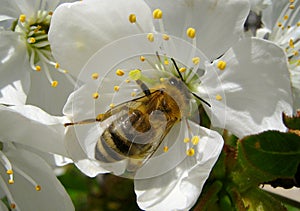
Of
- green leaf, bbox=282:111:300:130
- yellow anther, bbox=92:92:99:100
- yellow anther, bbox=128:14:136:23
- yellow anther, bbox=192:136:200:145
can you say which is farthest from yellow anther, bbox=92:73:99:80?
A: green leaf, bbox=282:111:300:130

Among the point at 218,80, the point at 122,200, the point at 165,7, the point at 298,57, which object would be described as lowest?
the point at 122,200

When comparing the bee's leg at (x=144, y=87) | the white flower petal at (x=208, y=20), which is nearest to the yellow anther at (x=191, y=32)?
the white flower petal at (x=208, y=20)

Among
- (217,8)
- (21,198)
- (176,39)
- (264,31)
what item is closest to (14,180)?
(21,198)

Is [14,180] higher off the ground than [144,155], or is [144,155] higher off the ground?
[144,155]

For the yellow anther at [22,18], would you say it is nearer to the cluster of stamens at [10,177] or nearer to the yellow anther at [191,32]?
the cluster of stamens at [10,177]

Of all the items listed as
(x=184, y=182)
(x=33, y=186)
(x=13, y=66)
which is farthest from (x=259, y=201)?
(x=13, y=66)

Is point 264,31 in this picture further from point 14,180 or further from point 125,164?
point 14,180

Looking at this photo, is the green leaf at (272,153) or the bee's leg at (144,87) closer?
the green leaf at (272,153)
